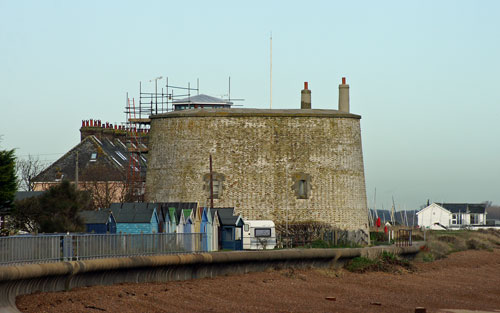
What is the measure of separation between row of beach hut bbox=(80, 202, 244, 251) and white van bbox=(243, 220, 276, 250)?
38cm

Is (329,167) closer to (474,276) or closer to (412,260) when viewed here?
(412,260)

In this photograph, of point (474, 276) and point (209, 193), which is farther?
point (209, 193)

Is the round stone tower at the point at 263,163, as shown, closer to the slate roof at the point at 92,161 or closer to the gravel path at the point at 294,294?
the gravel path at the point at 294,294

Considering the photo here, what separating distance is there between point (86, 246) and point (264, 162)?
25.7 metres

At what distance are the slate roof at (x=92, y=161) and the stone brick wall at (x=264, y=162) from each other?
27.2m

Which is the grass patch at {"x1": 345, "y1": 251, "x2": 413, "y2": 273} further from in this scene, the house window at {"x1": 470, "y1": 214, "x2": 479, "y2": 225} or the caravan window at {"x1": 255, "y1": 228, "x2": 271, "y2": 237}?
the house window at {"x1": 470, "y1": 214, "x2": 479, "y2": 225}

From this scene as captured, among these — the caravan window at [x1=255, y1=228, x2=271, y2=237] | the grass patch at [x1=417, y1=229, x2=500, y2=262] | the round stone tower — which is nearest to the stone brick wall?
the round stone tower

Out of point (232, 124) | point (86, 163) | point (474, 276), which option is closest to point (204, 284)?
point (474, 276)

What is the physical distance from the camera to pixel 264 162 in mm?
51406

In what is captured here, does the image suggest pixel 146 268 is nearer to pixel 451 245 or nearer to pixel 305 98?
pixel 305 98

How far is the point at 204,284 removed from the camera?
1176 inches

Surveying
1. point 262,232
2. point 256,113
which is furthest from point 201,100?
point 262,232

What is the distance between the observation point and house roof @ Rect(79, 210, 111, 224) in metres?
42.0

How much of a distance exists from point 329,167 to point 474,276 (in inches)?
402
